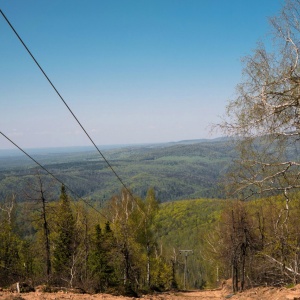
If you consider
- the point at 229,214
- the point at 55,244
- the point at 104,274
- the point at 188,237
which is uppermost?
the point at 229,214

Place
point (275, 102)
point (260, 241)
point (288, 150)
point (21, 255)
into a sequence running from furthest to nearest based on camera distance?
point (21, 255) < point (260, 241) < point (288, 150) < point (275, 102)

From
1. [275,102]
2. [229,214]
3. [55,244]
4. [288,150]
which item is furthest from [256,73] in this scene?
[55,244]

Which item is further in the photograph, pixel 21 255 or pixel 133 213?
pixel 133 213

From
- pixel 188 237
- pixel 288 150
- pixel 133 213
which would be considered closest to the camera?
pixel 288 150

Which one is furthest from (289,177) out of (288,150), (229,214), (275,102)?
(229,214)

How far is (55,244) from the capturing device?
26.8m

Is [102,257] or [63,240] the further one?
[63,240]

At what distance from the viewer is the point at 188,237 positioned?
9475cm

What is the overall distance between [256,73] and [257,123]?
1.05 m

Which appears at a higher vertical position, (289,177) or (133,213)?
(289,177)

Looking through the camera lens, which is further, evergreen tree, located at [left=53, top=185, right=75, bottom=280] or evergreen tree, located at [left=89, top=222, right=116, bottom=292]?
evergreen tree, located at [left=53, top=185, right=75, bottom=280]

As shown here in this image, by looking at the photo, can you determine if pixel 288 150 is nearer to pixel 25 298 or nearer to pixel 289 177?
pixel 289 177

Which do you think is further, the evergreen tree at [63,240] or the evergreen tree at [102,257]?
the evergreen tree at [63,240]

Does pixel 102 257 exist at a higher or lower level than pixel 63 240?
lower
